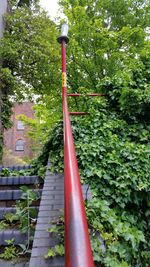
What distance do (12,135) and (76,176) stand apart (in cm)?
2424

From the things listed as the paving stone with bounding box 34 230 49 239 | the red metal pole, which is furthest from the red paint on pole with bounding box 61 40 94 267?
the paving stone with bounding box 34 230 49 239

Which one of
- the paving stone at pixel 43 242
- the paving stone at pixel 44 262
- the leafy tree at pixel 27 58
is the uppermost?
the leafy tree at pixel 27 58

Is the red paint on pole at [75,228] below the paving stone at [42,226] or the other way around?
the other way around

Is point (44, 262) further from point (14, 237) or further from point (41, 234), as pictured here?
point (14, 237)

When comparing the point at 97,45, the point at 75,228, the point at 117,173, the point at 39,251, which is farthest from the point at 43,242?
the point at 97,45

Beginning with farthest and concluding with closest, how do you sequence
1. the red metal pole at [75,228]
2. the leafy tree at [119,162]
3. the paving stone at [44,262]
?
the leafy tree at [119,162]
the paving stone at [44,262]
the red metal pole at [75,228]

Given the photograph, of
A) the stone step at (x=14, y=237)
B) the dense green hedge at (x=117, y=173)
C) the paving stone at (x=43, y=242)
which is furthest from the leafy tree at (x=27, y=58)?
the paving stone at (x=43, y=242)

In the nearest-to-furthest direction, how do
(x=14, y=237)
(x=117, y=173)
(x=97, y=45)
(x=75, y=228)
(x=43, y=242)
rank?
1. (x=75, y=228)
2. (x=43, y=242)
3. (x=14, y=237)
4. (x=117, y=173)
5. (x=97, y=45)

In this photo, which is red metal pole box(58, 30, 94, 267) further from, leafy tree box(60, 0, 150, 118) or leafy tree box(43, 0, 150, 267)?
leafy tree box(60, 0, 150, 118)

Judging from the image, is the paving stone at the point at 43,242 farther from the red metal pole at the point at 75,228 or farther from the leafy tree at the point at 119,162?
the red metal pole at the point at 75,228

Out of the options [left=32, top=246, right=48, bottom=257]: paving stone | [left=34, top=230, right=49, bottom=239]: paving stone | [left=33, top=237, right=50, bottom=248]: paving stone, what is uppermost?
[left=34, top=230, right=49, bottom=239]: paving stone

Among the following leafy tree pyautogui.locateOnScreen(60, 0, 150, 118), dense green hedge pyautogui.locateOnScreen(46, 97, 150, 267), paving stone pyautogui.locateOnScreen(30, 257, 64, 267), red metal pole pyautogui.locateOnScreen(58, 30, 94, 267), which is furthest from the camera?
leafy tree pyautogui.locateOnScreen(60, 0, 150, 118)

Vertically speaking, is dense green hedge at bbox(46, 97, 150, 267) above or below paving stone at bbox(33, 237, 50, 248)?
above

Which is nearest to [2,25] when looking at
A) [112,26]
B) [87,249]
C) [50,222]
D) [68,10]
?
[68,10]
